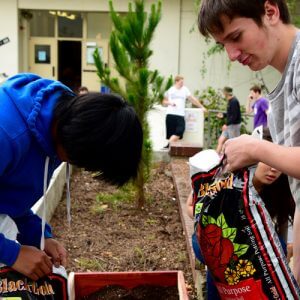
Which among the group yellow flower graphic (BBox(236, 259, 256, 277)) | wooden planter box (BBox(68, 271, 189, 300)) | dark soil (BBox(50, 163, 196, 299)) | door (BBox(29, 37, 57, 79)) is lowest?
Result: dark soil (BBox(50, 163, 196, 299))

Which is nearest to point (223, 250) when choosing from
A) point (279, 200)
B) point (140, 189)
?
point (279, 200)

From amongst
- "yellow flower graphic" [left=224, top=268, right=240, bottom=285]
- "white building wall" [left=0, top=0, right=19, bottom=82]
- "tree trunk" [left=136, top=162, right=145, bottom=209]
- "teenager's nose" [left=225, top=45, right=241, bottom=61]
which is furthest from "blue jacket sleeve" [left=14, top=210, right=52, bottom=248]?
"white building wall" [left=0, top=0, right=19, bottom=82]

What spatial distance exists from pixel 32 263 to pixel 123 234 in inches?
101

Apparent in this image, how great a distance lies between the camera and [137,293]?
2.75m

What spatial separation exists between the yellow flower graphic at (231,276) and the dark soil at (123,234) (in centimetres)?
127

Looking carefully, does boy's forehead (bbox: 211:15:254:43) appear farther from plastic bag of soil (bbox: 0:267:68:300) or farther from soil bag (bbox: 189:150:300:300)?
plastic bag of soil (bbox: 0:267:68:300)

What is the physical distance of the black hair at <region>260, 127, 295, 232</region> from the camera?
2.49 m

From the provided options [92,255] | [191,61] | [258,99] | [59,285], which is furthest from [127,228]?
[191,61]

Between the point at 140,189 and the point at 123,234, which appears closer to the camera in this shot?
the point at 123,234

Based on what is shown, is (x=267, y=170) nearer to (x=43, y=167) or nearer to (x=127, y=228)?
(x=43, y=167)

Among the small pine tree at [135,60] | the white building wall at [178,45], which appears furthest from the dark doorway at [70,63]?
the small pine tree at [135,60]

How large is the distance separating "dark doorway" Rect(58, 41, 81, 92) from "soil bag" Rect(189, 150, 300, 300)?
48.8 ft

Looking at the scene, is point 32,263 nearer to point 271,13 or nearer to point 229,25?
point 229,25

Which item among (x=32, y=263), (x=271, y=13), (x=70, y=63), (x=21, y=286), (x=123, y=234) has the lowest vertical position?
(x=123, y=234)
